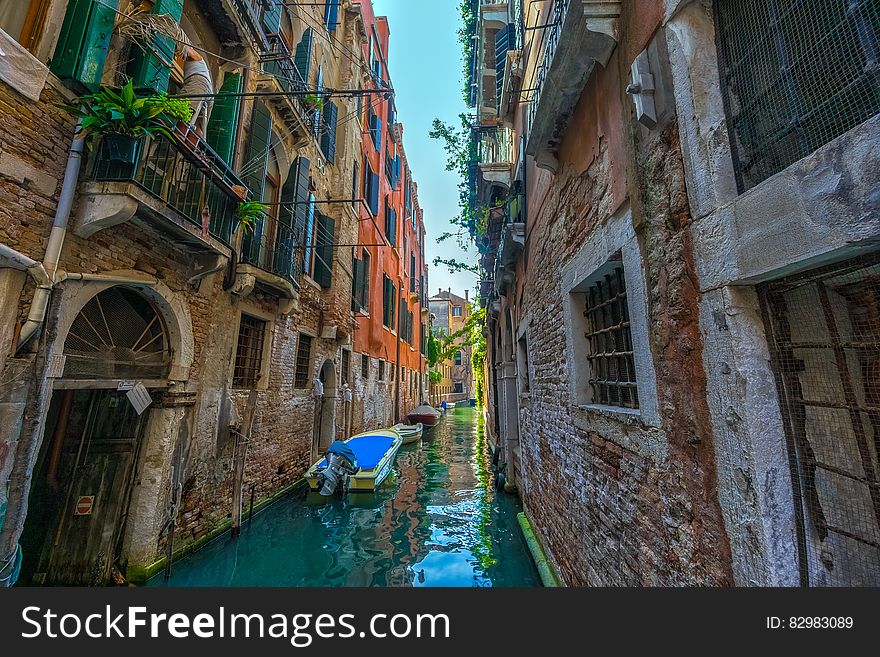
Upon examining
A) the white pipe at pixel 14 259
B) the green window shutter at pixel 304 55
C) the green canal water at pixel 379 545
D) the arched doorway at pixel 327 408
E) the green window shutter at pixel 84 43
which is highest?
the green window shutter at pixel 304 55

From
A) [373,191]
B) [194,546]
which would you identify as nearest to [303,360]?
[194,546]

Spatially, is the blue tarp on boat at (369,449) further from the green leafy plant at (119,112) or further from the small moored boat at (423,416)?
the small moored boat at (423,416)

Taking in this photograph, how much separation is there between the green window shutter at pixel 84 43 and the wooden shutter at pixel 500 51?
6523 mm

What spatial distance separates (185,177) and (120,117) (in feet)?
3.88

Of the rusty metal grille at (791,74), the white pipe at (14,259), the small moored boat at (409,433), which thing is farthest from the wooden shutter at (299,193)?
the small moored boat at (409,433)

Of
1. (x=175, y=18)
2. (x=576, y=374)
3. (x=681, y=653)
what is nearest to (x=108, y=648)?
(x=681, y=653)

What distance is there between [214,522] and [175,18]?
6.55m

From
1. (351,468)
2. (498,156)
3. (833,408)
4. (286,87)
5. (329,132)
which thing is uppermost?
(329,132)

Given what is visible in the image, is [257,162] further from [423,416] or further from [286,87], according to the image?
[423,416]

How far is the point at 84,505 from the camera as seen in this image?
13.8 feet

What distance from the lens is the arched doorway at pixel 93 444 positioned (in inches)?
156

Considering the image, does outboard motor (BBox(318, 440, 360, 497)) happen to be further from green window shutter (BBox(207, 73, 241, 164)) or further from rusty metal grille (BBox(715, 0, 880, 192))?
rusty metal grille (BBox(715, 0, 880, 192))

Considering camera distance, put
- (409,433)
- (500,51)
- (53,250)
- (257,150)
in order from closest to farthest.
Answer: (53,250) → (257,150) → (500,51) → (409,433)

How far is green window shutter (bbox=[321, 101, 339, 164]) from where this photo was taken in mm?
9378
